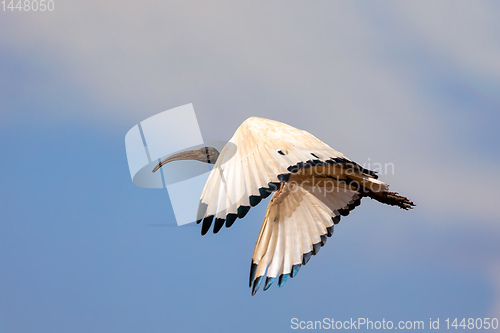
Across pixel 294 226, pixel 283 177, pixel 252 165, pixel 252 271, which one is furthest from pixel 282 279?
pixel 283 177

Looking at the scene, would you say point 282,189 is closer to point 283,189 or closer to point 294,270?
point 283,189

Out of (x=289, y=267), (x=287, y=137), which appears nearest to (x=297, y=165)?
(x=287, y=137)

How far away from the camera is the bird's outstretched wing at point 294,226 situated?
11.6 metres

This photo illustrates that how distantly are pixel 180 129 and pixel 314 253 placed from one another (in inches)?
121

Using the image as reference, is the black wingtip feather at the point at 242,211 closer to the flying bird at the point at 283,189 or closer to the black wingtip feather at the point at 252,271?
the flying bird at the point at 283,189

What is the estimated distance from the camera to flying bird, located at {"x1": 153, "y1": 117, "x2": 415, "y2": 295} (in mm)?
8227

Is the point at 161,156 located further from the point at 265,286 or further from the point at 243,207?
the point at 243,207

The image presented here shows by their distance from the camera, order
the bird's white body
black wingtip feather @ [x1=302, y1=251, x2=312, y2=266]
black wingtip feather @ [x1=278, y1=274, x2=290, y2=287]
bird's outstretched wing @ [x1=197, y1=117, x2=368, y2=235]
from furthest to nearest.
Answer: black wingtip feather @ [x1=302, y1=251, x2=312, y2=266] < black wingtip feather @ [x1=278, y1=274, x2=290, y2=287] < the bird's white body < bird's outstretched wing @ [x1=197, y1=117, x2=368, y2=235]

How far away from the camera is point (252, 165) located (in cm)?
848

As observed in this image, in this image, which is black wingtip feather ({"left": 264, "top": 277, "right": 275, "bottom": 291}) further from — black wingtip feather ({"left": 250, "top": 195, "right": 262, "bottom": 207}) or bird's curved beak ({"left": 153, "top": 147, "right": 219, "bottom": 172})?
black wingtip feather ({"left": 250, "top": 195, "right": 262, "bottom": 207})

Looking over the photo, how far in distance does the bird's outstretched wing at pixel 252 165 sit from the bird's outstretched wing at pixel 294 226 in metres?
2.87

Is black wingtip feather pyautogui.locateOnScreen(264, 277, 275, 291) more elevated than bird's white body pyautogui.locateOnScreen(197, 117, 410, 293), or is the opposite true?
bird's white body pyautogui.locateOnScreen(197, 117, 410, 293)

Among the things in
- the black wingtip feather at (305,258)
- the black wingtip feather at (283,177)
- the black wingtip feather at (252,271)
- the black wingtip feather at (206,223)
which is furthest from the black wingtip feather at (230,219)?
the black wingtip feather at (305,258)

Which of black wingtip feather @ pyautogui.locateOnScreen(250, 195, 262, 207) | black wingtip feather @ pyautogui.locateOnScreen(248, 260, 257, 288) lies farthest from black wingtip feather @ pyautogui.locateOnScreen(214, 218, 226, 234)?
black wingtip feather @ pyautogui.locateOnScreen(248, 260, 257, 288)
